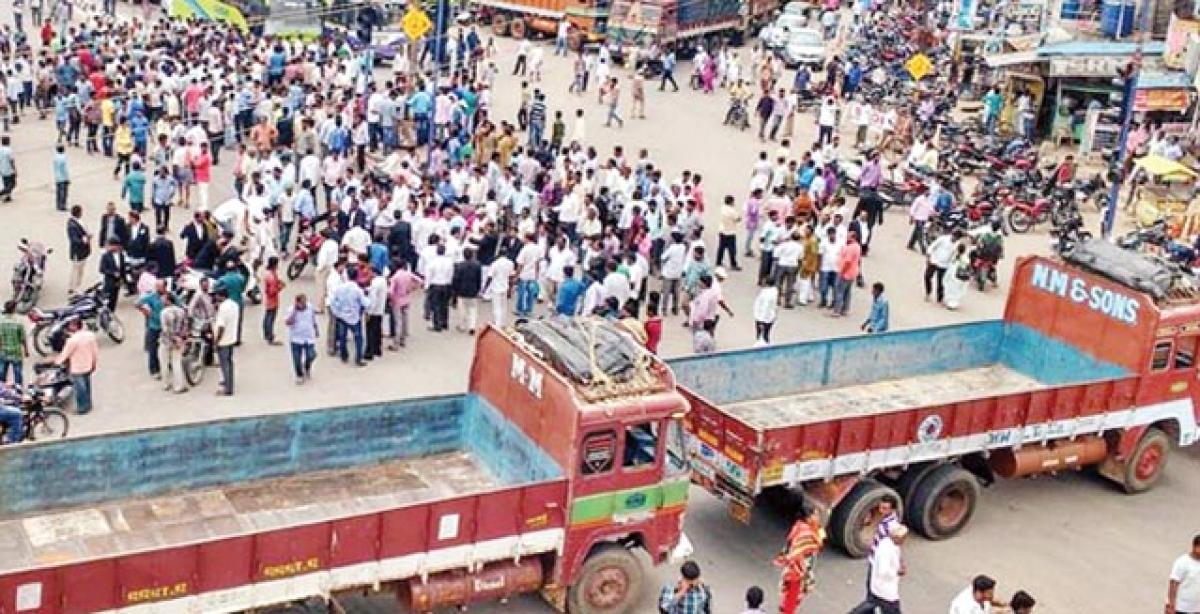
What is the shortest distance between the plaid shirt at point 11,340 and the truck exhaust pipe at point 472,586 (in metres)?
6.48

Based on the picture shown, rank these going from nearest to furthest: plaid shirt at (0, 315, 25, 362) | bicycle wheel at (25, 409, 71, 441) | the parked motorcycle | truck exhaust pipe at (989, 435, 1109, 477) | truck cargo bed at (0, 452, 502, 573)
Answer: truck cargo bed at (0, 452, 502, 573) → bicycle wheel at (25, 409, 71, 441) → truck exhaust pipe at (989, 435, 1109, 477) → plaid shirt at (0, 315, 25, 362) → the parked motorcycle

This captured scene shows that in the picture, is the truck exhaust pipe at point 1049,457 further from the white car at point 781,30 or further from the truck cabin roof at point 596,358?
the white car at point 781,30

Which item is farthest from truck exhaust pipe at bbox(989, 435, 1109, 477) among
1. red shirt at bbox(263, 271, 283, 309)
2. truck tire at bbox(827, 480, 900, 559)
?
red shirt at bbox(263, 271, 283, 309)

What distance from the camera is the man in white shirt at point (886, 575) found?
41.7ft

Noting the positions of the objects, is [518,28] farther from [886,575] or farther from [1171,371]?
[886,575]

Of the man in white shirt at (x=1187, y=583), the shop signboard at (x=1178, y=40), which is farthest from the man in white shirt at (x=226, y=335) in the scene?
the shop signboard at (x=1178, y=40)

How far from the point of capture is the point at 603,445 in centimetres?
1302

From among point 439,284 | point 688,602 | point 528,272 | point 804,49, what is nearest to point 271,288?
point 439,284

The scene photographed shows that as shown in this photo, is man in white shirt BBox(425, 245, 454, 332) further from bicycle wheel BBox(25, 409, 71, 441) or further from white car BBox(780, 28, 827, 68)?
white car BBox(780, 28, 827, 68)

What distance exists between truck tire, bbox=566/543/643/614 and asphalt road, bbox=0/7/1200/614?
52 cm

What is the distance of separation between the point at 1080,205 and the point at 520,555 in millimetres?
20706

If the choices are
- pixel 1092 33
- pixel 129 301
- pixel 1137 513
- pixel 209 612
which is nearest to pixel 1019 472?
pixel 1137 513

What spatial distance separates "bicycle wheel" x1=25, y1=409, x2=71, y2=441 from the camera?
1609 centimetres

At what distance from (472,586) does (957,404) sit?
18.1 feet
